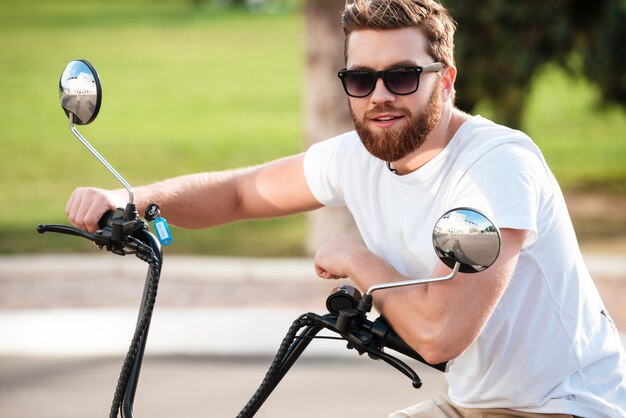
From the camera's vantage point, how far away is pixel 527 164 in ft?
7.84

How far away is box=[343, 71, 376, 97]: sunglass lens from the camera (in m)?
2.45

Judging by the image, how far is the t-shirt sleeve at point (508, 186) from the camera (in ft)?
7.56

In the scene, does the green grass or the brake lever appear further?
the green grass

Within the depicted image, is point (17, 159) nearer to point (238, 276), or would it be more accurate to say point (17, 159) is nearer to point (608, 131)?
point (238, 276)

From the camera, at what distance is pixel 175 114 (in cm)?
2300

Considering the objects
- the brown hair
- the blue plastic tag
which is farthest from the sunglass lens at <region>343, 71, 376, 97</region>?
the blue plastic tag

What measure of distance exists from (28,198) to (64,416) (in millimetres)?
8021

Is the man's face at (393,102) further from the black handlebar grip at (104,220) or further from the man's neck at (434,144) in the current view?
the black handlebar grip at (104,220)

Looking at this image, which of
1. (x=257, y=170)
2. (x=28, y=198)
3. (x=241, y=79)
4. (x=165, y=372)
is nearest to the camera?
(x=257, y=170)

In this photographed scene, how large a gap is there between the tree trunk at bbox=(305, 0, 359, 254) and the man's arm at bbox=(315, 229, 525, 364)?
7048 mm

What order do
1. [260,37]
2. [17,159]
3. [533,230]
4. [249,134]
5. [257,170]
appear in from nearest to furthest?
[533,230], [257,170], [17,159], [249,134], [260,37]

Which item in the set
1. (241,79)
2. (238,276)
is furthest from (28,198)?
(241,79)

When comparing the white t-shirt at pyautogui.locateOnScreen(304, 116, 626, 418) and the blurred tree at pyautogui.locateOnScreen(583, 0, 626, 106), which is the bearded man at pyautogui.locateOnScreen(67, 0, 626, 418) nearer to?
the white t-shirt at pyautogui.locateOnScreen(304, 116, 626, 418)

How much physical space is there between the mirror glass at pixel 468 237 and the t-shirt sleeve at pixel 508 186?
0.37m
